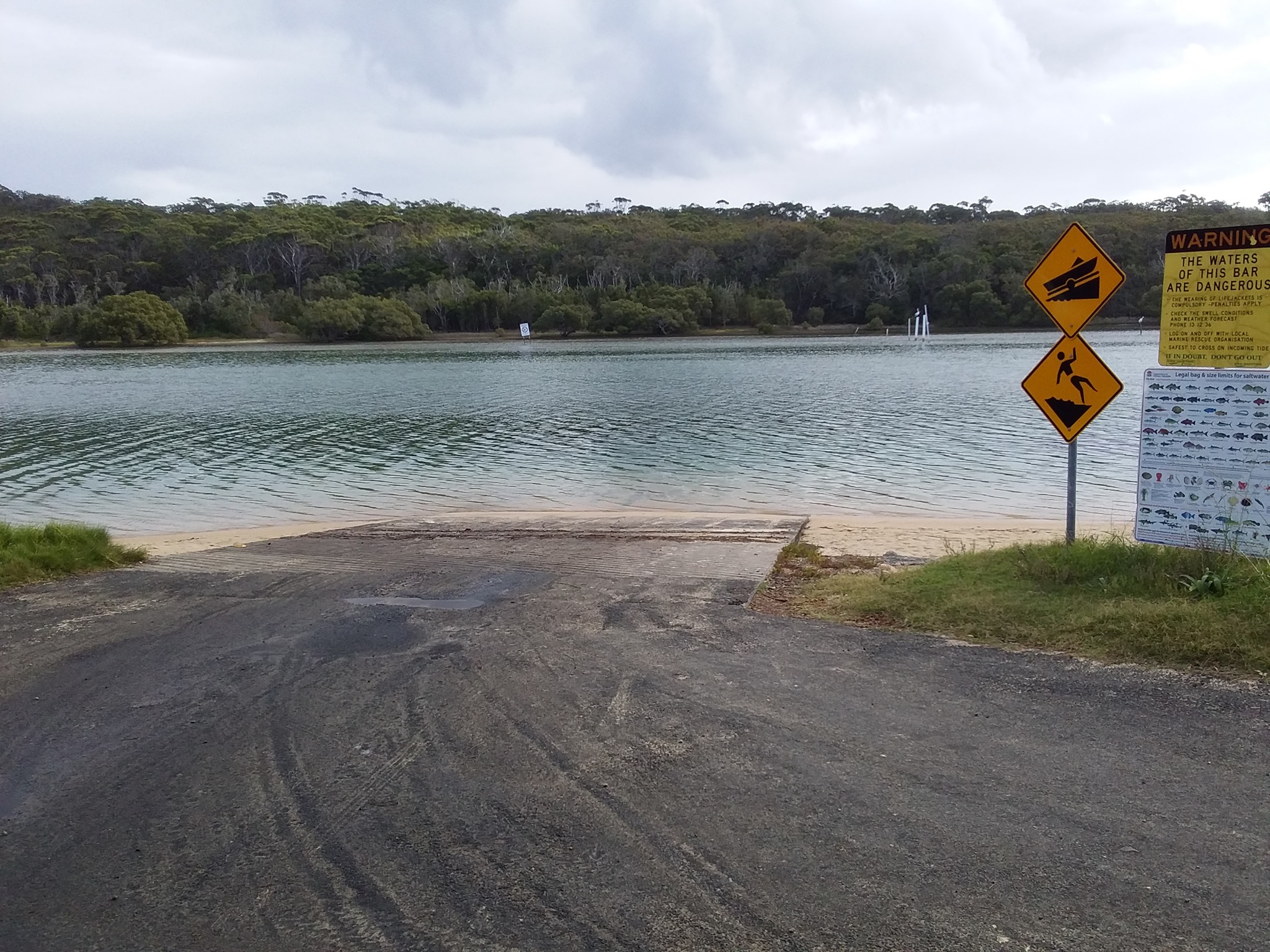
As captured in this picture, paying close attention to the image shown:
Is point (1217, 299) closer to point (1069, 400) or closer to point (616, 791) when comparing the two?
point (1069, 400)

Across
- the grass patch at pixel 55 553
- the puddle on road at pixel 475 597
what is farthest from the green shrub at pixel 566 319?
the puddle on road at pixel 475 597

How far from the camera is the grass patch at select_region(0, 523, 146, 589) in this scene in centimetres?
895

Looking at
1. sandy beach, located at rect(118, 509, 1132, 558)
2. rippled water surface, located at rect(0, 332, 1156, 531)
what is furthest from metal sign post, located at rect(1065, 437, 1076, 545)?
rippled water surface, located at rect(0, 332, 1156, 531)

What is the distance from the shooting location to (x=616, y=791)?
409cm

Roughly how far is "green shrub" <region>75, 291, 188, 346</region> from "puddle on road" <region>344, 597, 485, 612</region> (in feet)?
332

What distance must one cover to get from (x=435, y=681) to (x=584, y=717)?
43.4 inches

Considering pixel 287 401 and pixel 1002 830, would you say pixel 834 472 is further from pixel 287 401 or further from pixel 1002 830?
pixel 287 401

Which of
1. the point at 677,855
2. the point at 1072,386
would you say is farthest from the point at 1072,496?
the point at 677,855

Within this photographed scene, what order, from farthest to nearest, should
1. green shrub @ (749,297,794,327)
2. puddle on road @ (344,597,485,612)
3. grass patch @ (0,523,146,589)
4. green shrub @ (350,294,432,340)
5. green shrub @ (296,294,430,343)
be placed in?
green shrub @ (749,297,794,327), green shrub @ (350,294,432,340), green shrub @ (296,294,430,343), grass patch @ (0,523,146,589), puddle on road @ (344,597,485,612)

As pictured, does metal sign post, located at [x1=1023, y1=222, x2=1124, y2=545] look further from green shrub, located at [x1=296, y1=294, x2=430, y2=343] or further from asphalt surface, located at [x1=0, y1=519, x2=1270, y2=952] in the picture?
green shrub, located at [x1=296, y1=294, x2=430, y2=343]

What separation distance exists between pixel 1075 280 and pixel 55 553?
931 centimetres

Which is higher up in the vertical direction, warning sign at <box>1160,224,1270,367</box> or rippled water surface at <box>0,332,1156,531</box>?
warning sign at <box>1160,224,1270,367</box>

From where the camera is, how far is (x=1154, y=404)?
6809 mm

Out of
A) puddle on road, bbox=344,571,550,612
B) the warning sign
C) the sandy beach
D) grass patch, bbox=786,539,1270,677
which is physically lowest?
the sandy beach
